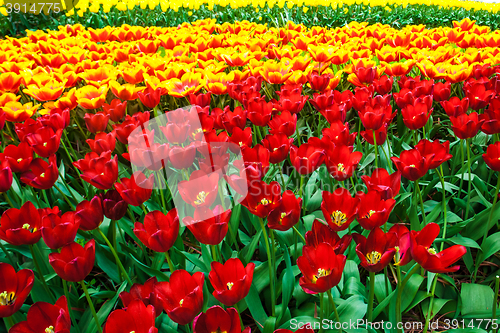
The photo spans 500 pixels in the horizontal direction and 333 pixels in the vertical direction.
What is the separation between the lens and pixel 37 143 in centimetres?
152

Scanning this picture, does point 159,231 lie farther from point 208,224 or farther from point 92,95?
point 92,95

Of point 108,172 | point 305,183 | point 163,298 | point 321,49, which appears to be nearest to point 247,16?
point 321,49

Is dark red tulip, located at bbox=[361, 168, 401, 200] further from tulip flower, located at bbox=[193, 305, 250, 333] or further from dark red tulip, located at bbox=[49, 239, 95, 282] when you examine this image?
dark red tulip, located at bbox=[49, 239, 95, 282]

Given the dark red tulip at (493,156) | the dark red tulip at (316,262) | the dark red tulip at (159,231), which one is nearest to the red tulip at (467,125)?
the dark red tulip at (493,156)

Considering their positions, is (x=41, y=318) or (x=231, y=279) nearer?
(x=41, y=318)

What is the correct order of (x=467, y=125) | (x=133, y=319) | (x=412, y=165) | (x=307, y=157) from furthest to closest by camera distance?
(x=467, y=125) → (x=307, y=157) → (x=412, y=165) → (x=133, y=319)

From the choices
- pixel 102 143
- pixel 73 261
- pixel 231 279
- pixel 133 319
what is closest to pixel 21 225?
pixel 73 261

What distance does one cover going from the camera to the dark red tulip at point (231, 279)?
885 millimetres

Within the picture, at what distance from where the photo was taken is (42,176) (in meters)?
1.38

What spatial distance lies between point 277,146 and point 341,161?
0.27m

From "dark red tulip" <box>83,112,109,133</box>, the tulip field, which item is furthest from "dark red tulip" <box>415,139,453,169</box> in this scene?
"dark red tulip" <box>83,112,109,133</box>

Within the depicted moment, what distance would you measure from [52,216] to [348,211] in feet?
2.96

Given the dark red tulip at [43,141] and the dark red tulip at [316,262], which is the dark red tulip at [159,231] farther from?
the dark red tulip at [43,141]

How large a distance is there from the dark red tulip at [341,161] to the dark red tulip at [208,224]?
50cm
